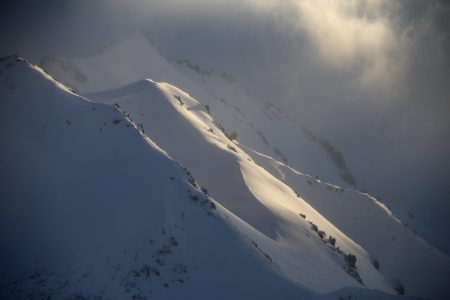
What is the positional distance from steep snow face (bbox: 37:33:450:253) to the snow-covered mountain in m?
23.1

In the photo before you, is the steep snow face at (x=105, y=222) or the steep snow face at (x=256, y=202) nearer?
the steep snow face at (x=105, y=222)

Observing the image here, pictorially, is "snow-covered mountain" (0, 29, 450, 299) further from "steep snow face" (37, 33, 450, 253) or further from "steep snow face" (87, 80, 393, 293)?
"steep snow face" (37, 33, 450, 253)

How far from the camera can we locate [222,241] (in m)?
18.4

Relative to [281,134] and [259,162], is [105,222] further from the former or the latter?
[281,134]

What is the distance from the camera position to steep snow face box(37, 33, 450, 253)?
60.9m

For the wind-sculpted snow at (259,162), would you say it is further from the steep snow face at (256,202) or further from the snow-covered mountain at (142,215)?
the snow-covered mountain at (142,215)

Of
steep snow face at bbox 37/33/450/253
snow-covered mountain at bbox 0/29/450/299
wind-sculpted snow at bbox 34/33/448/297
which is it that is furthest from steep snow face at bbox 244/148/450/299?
steep snow face at bbox 37/33/450/253

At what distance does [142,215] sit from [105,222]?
1.99 metres

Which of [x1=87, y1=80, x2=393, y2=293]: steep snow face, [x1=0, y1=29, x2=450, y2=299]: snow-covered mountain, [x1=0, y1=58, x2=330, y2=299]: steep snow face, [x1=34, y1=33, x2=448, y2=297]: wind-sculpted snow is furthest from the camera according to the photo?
[x1=34, y1=33, x2=448, y2=297]: wind-sculpted snow

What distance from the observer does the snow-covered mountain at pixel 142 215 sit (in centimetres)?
1672

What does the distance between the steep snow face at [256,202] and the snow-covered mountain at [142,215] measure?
133 millimetres

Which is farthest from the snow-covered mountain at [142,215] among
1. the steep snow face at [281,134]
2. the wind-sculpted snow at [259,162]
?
the steep snow face at [281,134]

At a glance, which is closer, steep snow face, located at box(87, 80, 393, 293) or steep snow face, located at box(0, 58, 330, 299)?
steep snow face, located at box(0, 58, 330, 299)

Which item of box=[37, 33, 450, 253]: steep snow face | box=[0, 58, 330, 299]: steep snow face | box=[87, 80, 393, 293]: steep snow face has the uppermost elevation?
box=[37, 33, 450, 253]: steep snow face
